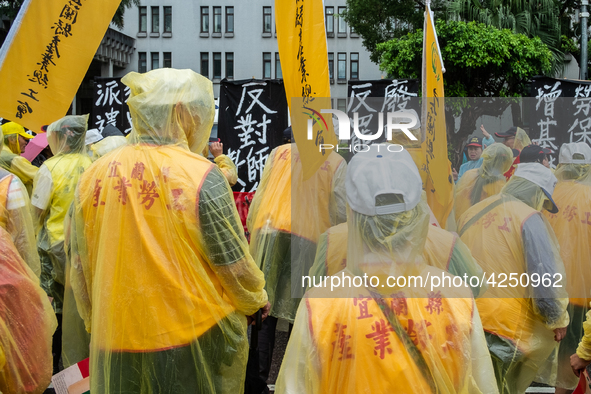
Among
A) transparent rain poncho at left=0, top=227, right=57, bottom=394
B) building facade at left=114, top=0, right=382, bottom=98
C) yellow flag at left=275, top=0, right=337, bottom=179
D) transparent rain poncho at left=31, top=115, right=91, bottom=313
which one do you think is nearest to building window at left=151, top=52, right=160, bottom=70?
building facade at left=114, top=0, right=382, bottom=98

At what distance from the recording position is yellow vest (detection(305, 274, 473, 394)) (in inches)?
66.3

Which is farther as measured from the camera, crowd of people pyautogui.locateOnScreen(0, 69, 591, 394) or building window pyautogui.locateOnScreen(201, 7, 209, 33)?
building window pyautogui.locateOnScreen(201, 7, 209, 33)

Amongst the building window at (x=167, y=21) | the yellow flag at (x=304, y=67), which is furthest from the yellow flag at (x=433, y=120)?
the building window at (x=167, y=21)

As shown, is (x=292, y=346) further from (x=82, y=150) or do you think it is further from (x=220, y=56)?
(x=220, y=56)

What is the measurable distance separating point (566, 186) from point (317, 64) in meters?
2.25

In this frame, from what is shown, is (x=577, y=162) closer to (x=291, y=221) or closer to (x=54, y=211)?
(x=291, y=221)

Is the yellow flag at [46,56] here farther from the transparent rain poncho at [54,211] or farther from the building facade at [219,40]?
the building facade at [219,40]

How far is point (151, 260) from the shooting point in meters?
2.27

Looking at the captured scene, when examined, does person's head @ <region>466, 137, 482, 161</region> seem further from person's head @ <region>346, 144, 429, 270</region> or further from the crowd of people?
person's head @ <region>346, 144, 429, 270</region>

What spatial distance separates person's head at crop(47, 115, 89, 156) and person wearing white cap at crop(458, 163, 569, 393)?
3058 millimetres

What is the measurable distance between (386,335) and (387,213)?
0.37m

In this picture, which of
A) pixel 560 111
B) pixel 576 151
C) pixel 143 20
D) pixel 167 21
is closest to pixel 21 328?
pixel 576 151

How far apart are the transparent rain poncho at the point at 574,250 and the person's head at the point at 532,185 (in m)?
0.80

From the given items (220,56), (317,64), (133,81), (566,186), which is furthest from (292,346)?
(220,56)
